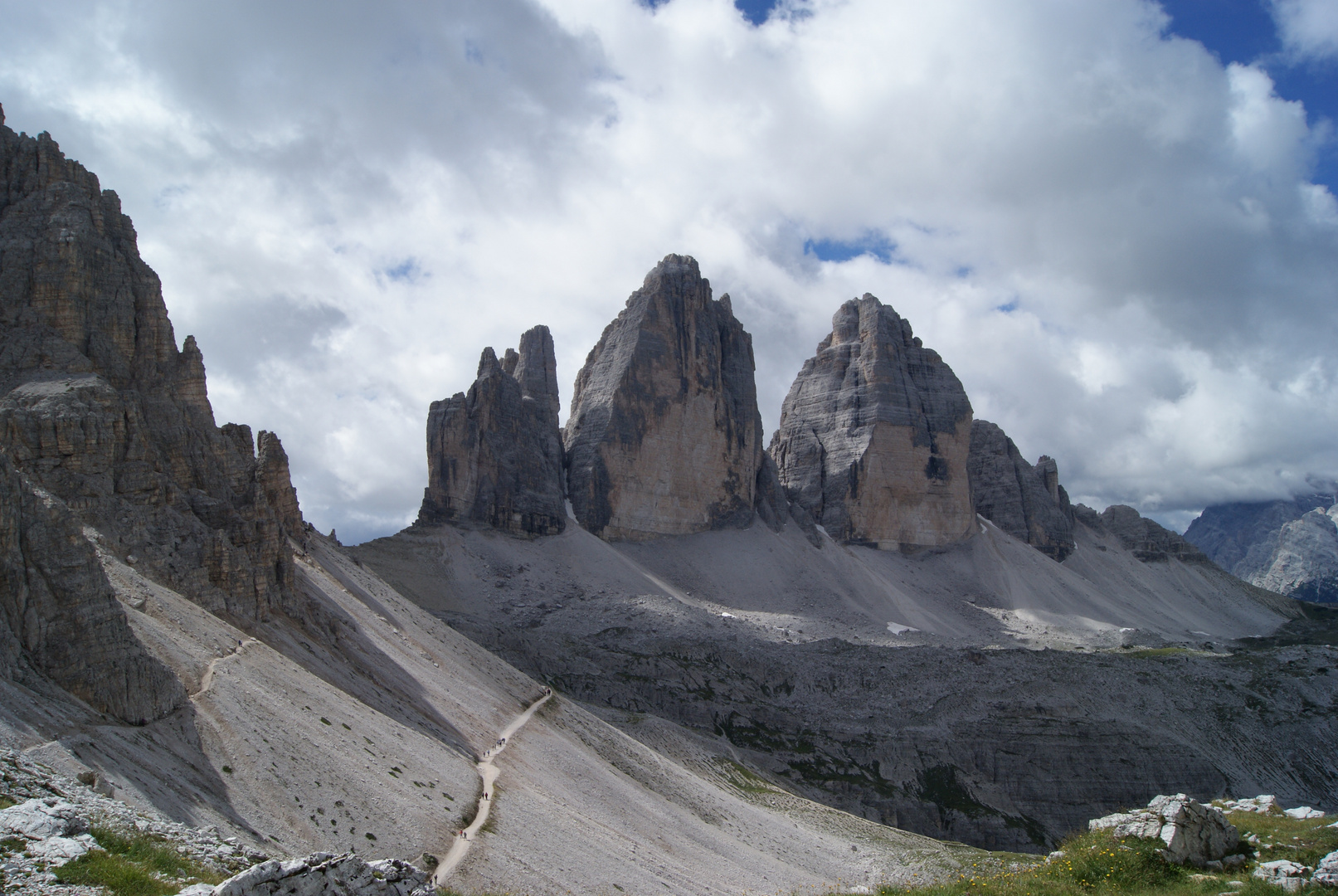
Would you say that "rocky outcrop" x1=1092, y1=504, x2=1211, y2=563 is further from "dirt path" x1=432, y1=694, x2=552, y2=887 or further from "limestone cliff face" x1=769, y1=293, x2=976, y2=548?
"dirt path" x1=432, y1=694, x2=552, y2=887

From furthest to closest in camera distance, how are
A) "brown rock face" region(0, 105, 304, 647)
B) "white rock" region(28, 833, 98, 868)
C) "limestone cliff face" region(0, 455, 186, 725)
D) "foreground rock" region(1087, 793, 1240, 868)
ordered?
"brown rock face" region(0, 105, 304, 647), "limestone cliff face" region(0, 455, 186, 725), "foreground rock" region(1087, 793, 1240, 868), "white rock" region(28, 833, 98, 868)

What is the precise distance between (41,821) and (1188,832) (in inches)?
953

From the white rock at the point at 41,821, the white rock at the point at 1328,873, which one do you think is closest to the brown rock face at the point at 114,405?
the white rock at the point at 41,821

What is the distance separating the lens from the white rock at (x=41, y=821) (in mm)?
14172

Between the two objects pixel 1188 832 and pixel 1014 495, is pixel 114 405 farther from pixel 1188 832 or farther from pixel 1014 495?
pixel 1014 495

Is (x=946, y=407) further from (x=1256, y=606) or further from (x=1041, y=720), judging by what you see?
(x=1041, y=720)

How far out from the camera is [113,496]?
38625 mm

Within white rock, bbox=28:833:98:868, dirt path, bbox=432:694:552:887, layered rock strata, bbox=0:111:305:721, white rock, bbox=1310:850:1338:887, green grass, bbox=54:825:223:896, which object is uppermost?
layered rock strata, bbox=0:111:305:721

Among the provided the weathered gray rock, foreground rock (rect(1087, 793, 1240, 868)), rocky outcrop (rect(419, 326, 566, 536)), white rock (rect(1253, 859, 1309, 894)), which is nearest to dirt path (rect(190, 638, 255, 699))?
foreground rock (rect(1087, 793, 1240, 868))

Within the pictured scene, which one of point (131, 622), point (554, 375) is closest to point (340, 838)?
point (131, 622)

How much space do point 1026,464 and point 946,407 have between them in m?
29.9

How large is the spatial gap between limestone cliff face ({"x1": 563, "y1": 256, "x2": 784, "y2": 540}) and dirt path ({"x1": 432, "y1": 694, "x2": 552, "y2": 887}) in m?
74.4

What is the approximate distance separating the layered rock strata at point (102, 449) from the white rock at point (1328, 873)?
29496 millimetres

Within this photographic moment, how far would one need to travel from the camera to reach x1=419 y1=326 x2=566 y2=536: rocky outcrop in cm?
11894
